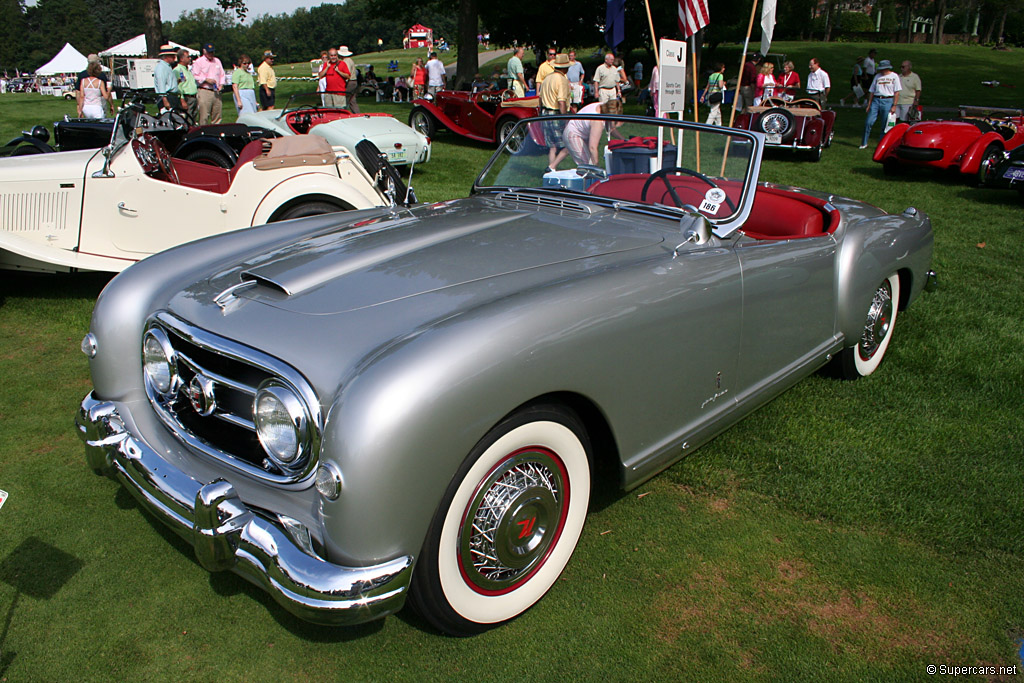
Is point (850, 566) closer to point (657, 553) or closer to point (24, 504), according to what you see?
point (657, 553)

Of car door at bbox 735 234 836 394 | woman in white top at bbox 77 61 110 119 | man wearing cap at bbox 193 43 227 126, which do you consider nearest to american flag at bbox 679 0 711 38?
car door at bbox 735 234 836 394

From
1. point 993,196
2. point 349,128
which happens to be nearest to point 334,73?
point 349,128

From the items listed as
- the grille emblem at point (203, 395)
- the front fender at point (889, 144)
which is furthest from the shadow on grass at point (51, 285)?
the front fender at point (889, 144)

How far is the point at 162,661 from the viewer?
2.23m

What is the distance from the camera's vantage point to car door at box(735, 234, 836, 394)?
2896 millimetres

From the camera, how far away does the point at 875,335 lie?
13.5 feet

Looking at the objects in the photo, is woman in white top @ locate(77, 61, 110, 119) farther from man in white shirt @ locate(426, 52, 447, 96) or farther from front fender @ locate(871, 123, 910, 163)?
front fender @ locate(871, 123, 910, 163)

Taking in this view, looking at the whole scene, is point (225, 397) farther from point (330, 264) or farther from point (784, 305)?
point (784, 305)

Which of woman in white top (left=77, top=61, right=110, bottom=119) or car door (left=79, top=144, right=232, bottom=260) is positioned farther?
woman in white top (left=77, top=61, right=110, bottom=119)

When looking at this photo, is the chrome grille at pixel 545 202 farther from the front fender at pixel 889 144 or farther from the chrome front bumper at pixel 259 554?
the front fender at pixel 889 144

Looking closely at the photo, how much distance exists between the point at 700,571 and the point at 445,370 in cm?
139

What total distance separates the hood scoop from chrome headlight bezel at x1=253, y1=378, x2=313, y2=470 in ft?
1.50

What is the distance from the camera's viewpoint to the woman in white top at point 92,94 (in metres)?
13.5

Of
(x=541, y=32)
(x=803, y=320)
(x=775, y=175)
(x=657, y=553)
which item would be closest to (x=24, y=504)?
(x=657, y=553)
